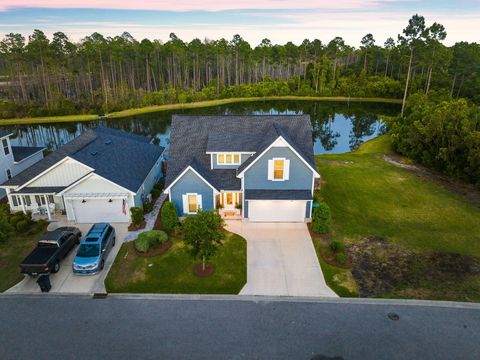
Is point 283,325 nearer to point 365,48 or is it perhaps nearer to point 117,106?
point 117,106

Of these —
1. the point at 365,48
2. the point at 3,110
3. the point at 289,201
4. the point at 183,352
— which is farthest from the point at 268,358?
the point at 365,48

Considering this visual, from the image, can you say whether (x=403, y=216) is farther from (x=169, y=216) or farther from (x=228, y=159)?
(x=169, y=216)

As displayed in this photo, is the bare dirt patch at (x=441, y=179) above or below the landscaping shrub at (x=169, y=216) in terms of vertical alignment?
below

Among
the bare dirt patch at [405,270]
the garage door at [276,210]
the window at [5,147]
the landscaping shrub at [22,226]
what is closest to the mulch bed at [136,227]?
the landscaping shrub at [22,226]

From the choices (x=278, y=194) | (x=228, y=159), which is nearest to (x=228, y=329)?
(x=278, y=194)

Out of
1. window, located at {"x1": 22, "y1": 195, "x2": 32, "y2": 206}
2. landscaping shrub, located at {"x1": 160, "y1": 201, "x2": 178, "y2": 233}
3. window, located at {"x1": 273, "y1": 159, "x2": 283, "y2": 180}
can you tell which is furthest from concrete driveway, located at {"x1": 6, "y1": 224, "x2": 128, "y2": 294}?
window, located at {"x1": 273, "y1": 159, "x2": 283, "y2": 180}

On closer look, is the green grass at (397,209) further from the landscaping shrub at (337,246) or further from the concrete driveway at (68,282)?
the concrete driveway at (68,282)

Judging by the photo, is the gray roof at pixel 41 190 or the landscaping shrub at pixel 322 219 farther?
the gray roof at pixel 41 190
